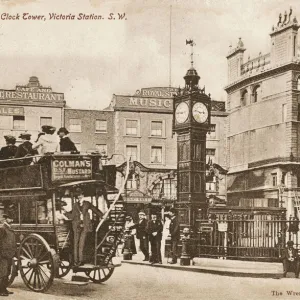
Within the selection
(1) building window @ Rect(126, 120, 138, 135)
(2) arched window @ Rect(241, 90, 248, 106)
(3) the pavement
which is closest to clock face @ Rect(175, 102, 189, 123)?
(3) the pavement

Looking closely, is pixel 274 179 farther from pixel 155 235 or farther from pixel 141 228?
pixel 155 235

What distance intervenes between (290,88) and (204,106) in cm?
808

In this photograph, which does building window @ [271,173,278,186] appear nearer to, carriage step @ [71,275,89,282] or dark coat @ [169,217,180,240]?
dark coat @ [169,217,180,240]

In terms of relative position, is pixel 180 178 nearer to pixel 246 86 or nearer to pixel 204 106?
pixel 204 106

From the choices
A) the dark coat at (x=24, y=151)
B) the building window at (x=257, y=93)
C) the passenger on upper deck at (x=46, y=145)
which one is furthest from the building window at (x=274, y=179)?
the dark coat at (x=24, y=151)

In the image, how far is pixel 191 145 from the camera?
955cm

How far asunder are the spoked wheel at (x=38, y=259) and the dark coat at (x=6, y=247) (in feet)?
0.87

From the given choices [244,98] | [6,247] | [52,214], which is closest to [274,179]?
[244,98]

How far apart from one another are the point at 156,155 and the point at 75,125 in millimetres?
3278

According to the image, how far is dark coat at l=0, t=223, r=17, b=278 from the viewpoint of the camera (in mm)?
6332

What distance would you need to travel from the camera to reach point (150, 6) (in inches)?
301

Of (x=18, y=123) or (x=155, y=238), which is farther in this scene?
(x=18, y=123)

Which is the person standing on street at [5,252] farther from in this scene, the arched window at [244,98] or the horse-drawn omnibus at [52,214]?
the arched window at [244,98]

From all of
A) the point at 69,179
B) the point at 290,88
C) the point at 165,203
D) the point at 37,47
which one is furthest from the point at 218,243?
the point at 165,203
